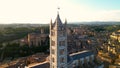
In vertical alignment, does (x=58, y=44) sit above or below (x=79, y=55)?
above

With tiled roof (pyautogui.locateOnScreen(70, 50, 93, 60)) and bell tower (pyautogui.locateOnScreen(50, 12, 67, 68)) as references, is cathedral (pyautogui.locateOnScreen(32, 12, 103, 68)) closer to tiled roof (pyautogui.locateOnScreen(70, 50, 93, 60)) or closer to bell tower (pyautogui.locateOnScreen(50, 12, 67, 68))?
bell tower (pyautogui.locateOnScreen(50, 12, 67, 68))

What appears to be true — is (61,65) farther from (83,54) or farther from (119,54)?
(119,54)

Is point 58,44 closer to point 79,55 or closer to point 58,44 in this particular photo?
point 58,44

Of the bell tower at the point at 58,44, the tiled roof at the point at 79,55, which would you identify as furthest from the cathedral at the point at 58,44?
the tiled roof at the point at 79,55

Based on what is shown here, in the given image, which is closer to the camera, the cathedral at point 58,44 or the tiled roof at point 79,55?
the cathedral at point 58,44

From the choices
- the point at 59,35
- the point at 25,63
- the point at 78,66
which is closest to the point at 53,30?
the point at 59,35

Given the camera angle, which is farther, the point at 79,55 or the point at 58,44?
the point at 79,55

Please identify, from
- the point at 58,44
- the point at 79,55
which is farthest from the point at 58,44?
the point at 79,55

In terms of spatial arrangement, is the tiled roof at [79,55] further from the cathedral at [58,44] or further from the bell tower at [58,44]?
the bell tower at [58,44]

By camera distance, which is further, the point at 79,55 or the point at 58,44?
the point at 79,55
